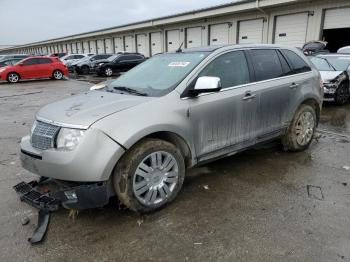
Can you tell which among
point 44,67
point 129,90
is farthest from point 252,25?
point 129,90

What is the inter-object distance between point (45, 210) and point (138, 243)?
3.52 ft

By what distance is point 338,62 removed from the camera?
1012 cm

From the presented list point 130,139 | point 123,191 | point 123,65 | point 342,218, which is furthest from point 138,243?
point 123,65

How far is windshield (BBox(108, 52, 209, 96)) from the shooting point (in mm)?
3658

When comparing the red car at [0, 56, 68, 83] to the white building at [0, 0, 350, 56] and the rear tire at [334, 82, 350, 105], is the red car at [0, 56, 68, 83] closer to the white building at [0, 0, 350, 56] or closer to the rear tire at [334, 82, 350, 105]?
the white building at [0, 0, 350, 56]

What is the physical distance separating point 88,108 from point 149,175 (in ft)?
3.02

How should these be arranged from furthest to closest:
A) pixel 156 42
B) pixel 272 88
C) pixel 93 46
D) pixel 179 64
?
pixel 93 46
pixel 156 42
pixel 272 88
pixel 179 64

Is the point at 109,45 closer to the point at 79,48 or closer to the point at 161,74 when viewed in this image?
the point at 79,48

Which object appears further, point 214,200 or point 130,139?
point 214,200

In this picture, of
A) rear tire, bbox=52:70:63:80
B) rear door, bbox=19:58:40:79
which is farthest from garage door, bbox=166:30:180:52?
rear door, bbox=19:58:40:79

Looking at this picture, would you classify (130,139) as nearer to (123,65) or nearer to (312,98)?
(312,98)

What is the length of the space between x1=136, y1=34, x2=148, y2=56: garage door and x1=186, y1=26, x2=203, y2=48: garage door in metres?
8.15

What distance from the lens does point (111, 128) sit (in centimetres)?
296

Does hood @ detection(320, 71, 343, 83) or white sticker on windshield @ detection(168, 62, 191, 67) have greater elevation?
white sticker on windshield @ detection(168, 62, 191, 67)
